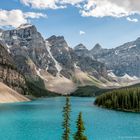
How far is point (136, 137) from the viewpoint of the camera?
107938 millimetres

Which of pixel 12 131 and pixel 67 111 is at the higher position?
pixel 67 111

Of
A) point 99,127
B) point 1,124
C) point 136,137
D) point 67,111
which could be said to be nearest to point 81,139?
point 67,111

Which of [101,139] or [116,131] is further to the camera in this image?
[116,131]

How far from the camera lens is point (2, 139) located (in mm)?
101312

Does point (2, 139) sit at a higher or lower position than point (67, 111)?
lower

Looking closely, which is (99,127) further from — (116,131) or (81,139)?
(81,139)

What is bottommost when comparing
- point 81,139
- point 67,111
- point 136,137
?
point 136,137

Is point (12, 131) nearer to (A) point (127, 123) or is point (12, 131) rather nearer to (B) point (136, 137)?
(B) point (136, 137)

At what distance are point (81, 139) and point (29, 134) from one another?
78989mm

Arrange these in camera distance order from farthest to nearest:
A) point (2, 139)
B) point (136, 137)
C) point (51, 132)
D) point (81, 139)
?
1. point (51, 132)
2. point (136, 137)
3. point (2, 139)
4. point (81, 139)

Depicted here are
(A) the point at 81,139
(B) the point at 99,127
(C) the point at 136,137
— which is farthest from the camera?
(B) the point at 99,127

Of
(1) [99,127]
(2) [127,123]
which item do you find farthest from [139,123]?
(1) [99,127]

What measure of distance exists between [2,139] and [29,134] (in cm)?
1293

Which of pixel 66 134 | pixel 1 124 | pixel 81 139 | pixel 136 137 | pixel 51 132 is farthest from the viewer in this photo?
pixel 1 124
